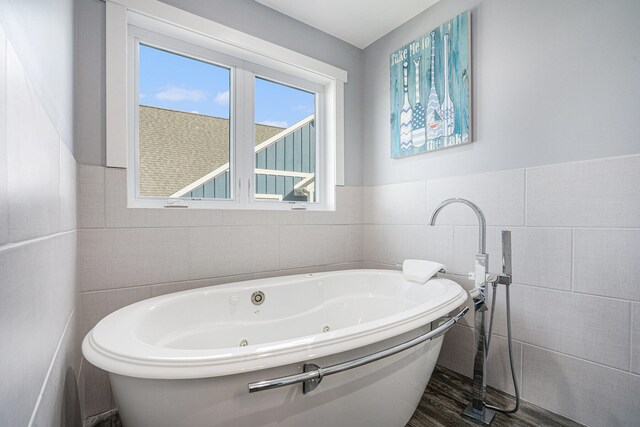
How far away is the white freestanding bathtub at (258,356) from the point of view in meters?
0.83

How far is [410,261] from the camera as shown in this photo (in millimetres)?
2002

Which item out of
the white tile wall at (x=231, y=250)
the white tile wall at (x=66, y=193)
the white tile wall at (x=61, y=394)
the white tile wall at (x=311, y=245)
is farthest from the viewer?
the white tile wall at (x=311, y=245)

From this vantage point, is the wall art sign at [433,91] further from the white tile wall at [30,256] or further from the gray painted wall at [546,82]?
the white tile wall at [30,256]

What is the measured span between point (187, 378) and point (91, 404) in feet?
3.78

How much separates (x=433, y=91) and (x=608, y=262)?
1.38 meters

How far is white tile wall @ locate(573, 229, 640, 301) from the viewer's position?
4.36 ft

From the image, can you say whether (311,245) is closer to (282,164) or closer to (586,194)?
(282,164)

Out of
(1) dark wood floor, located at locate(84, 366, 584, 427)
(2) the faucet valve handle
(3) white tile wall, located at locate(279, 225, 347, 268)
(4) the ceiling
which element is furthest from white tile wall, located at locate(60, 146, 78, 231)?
(2) the faucet valve handle

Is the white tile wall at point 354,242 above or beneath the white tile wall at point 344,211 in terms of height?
beneath

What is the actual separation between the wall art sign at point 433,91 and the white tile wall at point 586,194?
516 millimetres

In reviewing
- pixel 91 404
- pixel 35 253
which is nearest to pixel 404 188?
pixel 35 253

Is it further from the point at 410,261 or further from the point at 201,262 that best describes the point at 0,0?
the point at 410,261

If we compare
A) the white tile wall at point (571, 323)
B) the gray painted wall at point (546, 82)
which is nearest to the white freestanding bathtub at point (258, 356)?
the white tile wall at point (571, 323)

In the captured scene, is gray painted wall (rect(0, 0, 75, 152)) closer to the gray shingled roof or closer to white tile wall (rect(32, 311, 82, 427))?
the gray shingled roof
